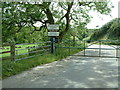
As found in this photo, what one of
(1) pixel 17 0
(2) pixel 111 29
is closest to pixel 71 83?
(1) pixel 17 0

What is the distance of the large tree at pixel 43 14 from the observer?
12.1 meters

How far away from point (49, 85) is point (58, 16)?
37.8 feet

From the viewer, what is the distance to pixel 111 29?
3116cm

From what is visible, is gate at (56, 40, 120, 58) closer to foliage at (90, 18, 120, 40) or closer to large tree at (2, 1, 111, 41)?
large tree at (2, 1, 111, 41)

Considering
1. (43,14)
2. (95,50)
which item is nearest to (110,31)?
(95,50)

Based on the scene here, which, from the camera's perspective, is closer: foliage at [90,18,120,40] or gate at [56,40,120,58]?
gate at [56,40,120,58]

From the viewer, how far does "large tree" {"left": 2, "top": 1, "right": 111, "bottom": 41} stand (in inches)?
478

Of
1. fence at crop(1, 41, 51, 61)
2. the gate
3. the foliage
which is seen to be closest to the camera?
fence at crop(1, 41, 51, 61)

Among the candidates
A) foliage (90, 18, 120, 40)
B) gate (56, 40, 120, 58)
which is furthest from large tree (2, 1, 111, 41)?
foliage (90, 18, 120, 40)

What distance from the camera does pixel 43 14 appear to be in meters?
14.2

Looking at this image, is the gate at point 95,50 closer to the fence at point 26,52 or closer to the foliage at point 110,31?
the fence at point 26,52

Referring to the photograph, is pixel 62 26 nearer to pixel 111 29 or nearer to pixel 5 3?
pixel 5 3

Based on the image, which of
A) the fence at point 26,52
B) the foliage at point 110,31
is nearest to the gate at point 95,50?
the fence at point 26,52

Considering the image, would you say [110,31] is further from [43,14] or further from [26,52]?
[26,52]
